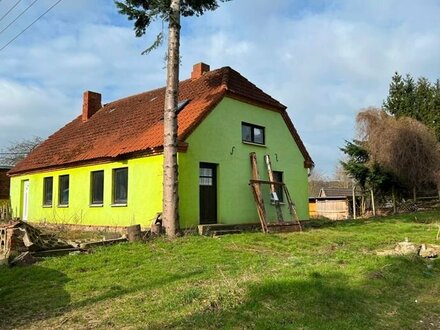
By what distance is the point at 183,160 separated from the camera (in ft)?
54.6

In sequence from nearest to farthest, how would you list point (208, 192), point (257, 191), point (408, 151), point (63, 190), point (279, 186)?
1. point (208, 192)
2. point (257, 191)
3. point (279, 186)
4. point (63, 190)
5. point (408, 151)

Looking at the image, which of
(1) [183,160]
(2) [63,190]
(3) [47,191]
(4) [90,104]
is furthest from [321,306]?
(4) [90,104]

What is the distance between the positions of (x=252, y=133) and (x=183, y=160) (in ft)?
15.5

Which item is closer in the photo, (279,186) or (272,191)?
(272,191)

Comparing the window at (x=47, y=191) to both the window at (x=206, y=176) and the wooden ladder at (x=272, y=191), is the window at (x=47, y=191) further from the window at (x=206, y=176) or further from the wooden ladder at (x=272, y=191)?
the wooden ladder at (x=272, y=191)

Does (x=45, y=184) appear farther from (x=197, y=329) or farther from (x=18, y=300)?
(x=197, y=329)

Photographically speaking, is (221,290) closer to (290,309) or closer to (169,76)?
(290,309)

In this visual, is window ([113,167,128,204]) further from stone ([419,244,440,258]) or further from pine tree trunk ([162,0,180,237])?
stone ([419,244,440,258])

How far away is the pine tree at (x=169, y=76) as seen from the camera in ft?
48.2

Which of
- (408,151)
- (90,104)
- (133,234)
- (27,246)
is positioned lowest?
(27,246)

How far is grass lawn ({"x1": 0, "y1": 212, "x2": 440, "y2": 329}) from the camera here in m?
6.42

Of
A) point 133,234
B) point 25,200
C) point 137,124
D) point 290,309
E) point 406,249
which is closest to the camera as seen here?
point 290,309

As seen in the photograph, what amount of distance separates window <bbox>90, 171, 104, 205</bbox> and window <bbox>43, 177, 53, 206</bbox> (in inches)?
158

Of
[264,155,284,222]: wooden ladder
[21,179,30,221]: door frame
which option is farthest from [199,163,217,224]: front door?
[21,179,30,221]: door frame
